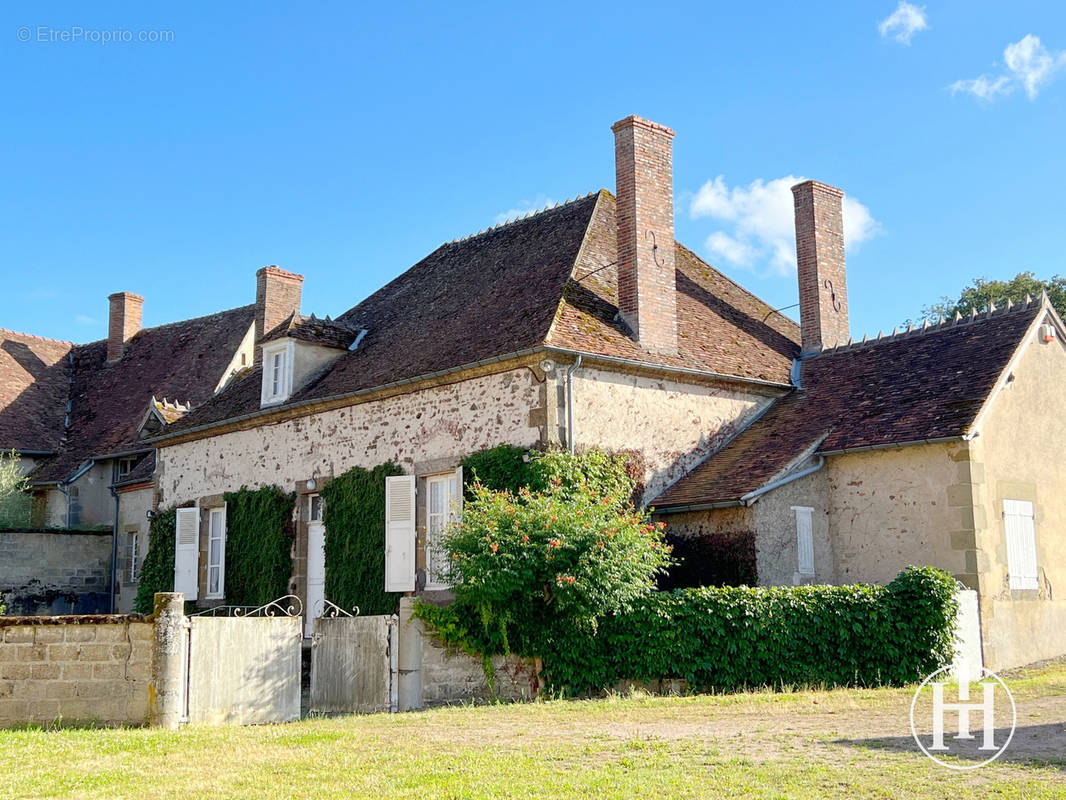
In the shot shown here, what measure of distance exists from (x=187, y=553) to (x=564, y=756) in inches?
550

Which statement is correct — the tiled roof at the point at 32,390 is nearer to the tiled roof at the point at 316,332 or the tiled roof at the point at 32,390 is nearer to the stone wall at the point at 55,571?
the stone wall at the point at 55,571

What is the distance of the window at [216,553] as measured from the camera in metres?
20.0

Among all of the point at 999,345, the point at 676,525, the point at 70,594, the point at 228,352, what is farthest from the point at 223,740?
the point at 228,352

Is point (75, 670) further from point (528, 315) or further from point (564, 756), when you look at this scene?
point (528, 315)

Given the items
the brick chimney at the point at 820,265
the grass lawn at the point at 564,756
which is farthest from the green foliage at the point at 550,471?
the brick chimney at the point at 820,265

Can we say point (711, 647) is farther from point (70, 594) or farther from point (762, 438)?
point (70, 594)

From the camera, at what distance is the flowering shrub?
12.6m

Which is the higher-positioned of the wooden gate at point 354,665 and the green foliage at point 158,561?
the green foliage at point 158,561

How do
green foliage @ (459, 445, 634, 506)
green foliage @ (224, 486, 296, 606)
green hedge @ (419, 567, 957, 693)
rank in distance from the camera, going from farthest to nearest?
green foliage @ (224, 486, 296, 606) → green foliage @ (459, 445, 634, 506) → green hedge @ (419, 567, 957, 693)

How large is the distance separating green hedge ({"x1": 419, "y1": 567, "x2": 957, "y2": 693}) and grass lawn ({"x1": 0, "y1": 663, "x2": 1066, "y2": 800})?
3.44 feet

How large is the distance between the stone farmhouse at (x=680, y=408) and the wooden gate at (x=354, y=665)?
2985mm

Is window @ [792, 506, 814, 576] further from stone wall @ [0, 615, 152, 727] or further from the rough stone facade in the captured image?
stone wall @ [0, 615, 152, 727]

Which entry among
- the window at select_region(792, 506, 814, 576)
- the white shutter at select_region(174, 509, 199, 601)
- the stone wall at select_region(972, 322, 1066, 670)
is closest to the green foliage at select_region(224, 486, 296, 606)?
the white shutter at select_region(174, 509, 199, 601)

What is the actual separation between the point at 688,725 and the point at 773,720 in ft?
2.60
